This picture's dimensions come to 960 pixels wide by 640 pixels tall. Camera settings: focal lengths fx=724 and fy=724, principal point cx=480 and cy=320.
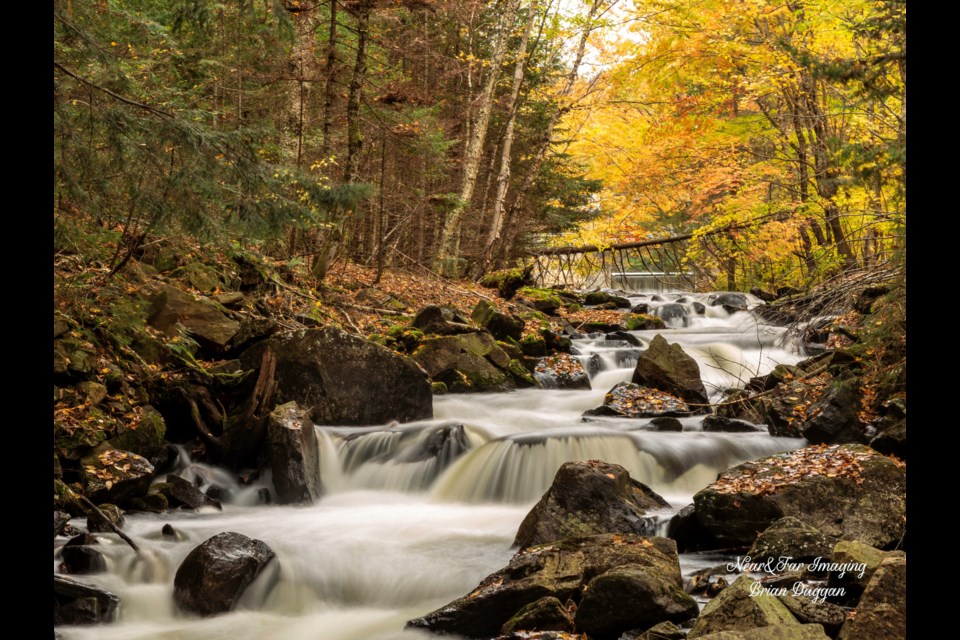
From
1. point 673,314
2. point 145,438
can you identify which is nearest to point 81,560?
point 145,438

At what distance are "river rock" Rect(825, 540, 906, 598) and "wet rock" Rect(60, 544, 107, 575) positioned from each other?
19.2 ft

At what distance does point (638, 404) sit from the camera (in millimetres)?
11570

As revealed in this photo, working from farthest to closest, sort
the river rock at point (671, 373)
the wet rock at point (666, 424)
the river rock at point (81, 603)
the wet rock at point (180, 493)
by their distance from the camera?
the river rock at point (671, 373) < the wet rock at point (666, 424) < the wet rock at point (180, 493) < the river rock at point (81, 603)

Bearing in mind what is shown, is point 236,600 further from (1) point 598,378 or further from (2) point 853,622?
(1) point 598,378

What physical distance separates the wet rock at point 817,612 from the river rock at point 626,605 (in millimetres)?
645

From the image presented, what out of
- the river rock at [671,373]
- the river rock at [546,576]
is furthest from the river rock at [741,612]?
the river rock at [671,373]

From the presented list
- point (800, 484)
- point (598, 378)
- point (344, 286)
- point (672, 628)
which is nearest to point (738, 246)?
point (598, 378)

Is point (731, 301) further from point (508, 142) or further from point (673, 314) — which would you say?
point (508, 142)

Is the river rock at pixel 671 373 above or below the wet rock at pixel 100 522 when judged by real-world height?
above

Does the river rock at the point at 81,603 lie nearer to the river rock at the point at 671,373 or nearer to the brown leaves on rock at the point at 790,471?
the brown leaves on rock at the point at 790,471

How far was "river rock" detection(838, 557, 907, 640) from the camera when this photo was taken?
409 cm

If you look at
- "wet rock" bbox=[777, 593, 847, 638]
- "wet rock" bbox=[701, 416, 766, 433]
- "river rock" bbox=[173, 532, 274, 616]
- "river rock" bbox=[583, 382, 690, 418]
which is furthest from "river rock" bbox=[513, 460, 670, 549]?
"river rock" bbox=[583, 382, 690, 418]

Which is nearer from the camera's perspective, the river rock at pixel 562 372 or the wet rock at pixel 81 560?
the wet rock at pixel 81 560

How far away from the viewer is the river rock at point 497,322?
1459cm
